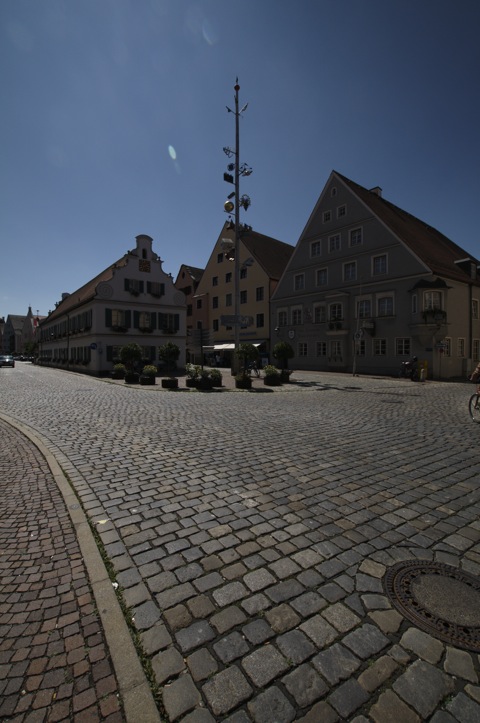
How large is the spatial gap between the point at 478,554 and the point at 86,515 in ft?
12.3

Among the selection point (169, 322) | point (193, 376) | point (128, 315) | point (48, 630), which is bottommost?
point (48, 630)

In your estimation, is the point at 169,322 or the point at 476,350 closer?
the point at 476,350

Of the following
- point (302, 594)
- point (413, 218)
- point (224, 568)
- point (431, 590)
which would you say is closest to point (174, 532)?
point (224, 568)

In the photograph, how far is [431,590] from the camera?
8.43 ft

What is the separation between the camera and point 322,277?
33.3m

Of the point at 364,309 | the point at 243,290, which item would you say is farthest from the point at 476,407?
the point at 243,290

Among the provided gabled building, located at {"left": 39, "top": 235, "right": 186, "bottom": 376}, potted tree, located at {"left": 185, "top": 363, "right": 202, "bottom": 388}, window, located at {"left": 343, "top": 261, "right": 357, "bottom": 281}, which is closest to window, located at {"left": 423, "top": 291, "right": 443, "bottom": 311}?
window, located at {"left": 343, "top": 261, "right": 357, "bottom": 281}

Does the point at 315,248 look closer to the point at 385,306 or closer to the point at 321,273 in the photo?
the point at 321,273

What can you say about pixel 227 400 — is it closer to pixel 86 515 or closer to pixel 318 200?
pixel 86 515

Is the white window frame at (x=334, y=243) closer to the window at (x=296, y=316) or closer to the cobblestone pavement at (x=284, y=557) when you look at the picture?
the window at (x=296, y=316)

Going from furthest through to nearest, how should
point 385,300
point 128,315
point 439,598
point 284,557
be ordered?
1. point 128,315
2. point 385,300
3. point 284,557
4. point 439,598

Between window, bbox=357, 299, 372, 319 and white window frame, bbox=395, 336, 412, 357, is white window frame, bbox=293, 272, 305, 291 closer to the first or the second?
window, bbox=357, 299, 372, 319

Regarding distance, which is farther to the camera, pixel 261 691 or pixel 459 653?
pixel 459 653

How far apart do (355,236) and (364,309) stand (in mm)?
6602
